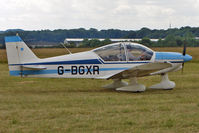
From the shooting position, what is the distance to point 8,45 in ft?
36.9

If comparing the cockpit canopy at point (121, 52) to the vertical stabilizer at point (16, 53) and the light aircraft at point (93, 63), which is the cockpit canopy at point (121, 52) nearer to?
the light aircraft at point (93, 63)

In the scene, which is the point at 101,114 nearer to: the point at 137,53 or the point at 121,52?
the point at 121,52

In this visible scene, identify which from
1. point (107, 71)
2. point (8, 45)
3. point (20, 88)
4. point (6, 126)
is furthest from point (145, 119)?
point (20, 88)

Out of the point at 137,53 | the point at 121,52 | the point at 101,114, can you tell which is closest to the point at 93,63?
the point at 121,52

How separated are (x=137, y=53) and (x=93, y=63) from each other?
5.16 feet

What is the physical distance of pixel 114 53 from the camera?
1170 centimetres

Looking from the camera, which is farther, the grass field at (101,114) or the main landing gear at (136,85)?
the main landing gear at (136,85)

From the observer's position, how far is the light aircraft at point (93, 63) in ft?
37.3

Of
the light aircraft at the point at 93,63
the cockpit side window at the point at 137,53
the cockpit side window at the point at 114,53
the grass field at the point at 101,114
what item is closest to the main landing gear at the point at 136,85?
the light aircraft at the point at 93,63

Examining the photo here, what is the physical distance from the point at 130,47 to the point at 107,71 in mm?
1150

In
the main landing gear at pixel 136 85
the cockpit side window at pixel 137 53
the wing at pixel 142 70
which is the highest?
the cockpit side window at pixel 137 53

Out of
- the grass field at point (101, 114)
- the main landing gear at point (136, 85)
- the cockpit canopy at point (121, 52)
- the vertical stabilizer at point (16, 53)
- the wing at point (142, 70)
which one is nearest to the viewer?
the grass field at point (101, 114)

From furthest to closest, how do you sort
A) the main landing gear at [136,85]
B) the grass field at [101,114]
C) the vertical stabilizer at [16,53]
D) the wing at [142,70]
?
the main landing gear at [136,85] < the vertical stabilizer at [16,53] < the wing at [142,70] < the grass field at [101,114]

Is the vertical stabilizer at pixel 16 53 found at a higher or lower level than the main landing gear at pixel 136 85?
higher
